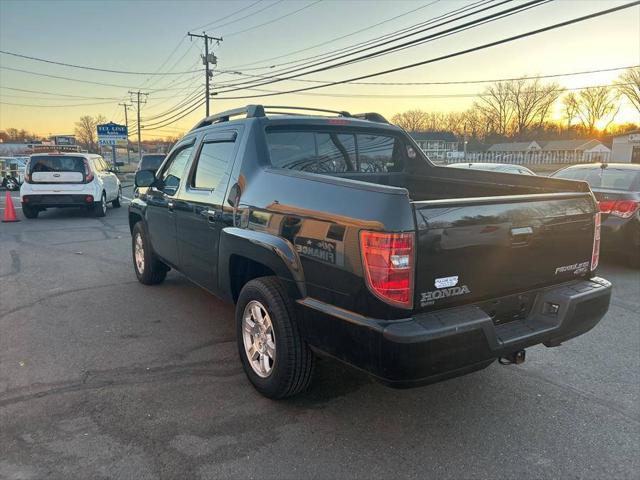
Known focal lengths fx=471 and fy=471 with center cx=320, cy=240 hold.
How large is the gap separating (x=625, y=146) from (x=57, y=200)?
6718cm

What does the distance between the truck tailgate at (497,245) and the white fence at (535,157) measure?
56.1 metres

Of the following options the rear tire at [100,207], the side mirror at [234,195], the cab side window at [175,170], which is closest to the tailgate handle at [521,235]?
the side mirror at [234,195]

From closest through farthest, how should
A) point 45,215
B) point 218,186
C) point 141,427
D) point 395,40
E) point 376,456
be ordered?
point 376,456 → point 141,427 → point 218,186 → point 45,215 → point 395,40

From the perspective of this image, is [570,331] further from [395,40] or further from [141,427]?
[395,40]

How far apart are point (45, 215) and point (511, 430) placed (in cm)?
1447

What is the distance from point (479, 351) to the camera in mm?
2506

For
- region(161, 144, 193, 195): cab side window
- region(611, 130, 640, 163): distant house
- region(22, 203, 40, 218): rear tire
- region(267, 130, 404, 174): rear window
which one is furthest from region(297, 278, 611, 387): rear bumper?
region(611, 130, 640, 163): distant house

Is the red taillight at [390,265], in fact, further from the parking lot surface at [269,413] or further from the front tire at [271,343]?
the front tire at [271,343]

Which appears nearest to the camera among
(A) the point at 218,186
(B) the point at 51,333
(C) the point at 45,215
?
(A) the point at 218,186

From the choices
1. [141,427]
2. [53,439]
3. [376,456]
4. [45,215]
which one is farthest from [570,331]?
[45,215]

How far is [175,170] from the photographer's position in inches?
199

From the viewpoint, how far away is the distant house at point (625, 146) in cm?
5566

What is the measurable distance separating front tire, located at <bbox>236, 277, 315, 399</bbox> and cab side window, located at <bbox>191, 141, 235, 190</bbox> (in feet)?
3.78

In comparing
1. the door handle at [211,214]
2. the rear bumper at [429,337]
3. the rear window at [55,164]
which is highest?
the rear window at [55,164]
